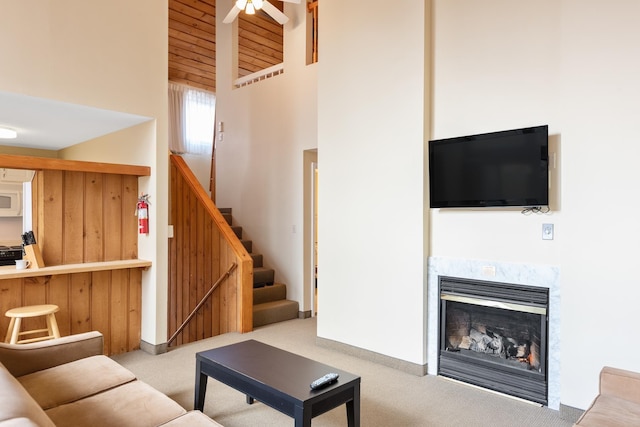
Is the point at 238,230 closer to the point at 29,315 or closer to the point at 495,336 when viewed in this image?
the point at 29,315

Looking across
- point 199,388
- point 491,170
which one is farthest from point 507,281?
point 199,388

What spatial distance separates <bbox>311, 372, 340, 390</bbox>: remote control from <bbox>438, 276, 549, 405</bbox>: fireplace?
164 cm

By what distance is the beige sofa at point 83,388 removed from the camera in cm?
209

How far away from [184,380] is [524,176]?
3147 mm

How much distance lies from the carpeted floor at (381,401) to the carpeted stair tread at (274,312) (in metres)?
1.23

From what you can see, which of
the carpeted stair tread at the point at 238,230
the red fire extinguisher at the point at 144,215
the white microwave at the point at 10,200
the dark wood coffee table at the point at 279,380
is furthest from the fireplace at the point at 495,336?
the white microwave at the point at 10,200

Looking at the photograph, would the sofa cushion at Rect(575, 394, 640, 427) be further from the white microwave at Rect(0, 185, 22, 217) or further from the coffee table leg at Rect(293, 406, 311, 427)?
the white microwave at Rect(0, 185, 22, 217)

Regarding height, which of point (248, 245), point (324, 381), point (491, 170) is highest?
point (491, 170)

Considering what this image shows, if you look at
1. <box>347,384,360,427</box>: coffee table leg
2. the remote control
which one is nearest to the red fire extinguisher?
the remote control

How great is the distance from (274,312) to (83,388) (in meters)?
3.28

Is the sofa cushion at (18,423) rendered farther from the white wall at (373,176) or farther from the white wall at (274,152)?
the white wall at (274,152)

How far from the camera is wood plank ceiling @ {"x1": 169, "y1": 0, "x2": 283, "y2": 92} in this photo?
718 centimetres

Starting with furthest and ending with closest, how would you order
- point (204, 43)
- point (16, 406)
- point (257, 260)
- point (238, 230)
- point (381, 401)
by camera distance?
point (204, 43) → point (238, 230) → point (257, 260) → point (381, 401) → point (16, 406)

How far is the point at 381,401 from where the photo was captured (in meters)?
3.28
